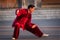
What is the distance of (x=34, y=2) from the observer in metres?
10.7

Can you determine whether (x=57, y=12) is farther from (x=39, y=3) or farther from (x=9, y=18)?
(x=9, y=18)

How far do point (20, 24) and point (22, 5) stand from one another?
18.4 ft

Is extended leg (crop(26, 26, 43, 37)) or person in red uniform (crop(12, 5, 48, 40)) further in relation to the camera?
extended leg (crop(26, 26, 43, 37))

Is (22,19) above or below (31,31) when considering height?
above

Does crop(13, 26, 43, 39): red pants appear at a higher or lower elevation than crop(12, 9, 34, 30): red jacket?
lower

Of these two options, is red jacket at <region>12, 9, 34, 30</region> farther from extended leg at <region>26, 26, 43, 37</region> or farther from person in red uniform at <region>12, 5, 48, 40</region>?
extended leg at <region>26, 26, 43, 37</region>

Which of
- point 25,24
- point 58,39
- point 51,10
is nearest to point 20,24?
point 25,24

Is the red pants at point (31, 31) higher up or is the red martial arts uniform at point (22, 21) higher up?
the red martial arts uniform at point (22, 21)

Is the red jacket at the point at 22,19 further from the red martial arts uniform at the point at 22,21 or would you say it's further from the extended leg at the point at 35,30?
the extended leg at the point at 35,30

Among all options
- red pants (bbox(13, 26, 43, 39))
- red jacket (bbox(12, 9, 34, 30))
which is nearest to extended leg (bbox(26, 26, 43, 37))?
red pants (bbox(13, 26, 43, 39))

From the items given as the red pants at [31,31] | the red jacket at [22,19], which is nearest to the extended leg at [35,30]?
the red pants at [31,31]

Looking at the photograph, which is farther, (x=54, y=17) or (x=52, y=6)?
(x=52, y=6)

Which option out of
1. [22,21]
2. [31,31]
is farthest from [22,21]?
[31,31]

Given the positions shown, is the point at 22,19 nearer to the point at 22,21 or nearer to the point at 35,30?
the point at 22,21
